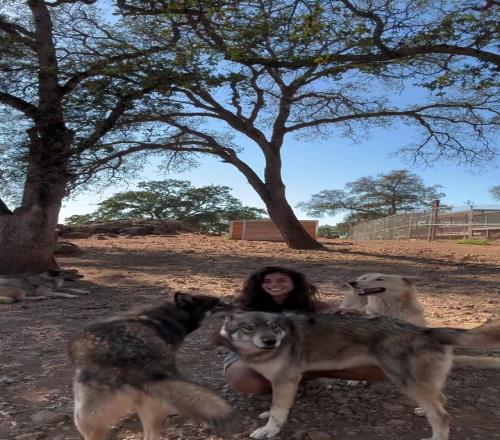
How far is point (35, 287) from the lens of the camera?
9.02 m

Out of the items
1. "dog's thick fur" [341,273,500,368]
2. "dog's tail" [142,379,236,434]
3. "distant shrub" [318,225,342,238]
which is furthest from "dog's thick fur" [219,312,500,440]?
"distant shrub" [318,225,342,238]

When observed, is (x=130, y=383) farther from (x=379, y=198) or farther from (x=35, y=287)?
(x=379, y=198)

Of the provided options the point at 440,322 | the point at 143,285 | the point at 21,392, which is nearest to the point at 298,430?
the point at 21,392

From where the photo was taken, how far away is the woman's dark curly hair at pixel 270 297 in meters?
4.09

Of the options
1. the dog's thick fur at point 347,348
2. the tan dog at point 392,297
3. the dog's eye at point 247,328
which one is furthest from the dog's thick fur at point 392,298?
the dog's eye at point 247,328

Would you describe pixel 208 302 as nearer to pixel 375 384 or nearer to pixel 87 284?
pixel 375 384

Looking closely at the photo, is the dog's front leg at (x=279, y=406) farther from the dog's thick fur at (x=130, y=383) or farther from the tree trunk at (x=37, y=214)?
the tree trunk at (x=37, y=214)

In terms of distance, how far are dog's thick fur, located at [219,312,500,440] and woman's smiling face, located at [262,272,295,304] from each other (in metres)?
0.51

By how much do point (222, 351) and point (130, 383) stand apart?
9.10 ft

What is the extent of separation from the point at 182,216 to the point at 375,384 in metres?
31.8

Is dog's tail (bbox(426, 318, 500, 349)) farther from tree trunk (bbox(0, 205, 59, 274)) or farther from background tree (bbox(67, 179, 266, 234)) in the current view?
background tree (bbox(67, 179, 266, 234))

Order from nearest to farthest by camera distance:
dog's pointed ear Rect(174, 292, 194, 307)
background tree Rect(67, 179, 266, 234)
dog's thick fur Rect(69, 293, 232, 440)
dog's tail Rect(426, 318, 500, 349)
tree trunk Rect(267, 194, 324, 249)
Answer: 1. dog's thick fur Rect(69, 293, 232, 440)
2. dog's tail Rect(426, 318, 500, 349)
3. dog's pointed ear Rect(174, 292, 194, 307)
4. tree trunk Rect(267, 194, 324, 249)
5. background tree Rect(67, 179, 266, 234)

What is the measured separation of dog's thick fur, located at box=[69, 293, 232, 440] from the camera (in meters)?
2.32

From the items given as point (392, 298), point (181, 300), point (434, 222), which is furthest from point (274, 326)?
point (434, 222)
